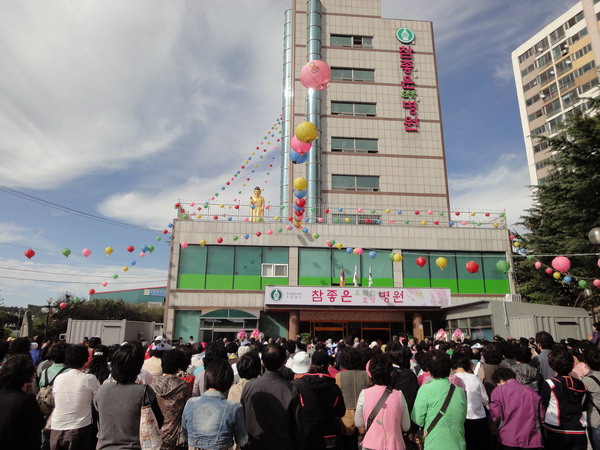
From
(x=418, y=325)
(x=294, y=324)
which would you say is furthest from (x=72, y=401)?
(x=418, y=325)

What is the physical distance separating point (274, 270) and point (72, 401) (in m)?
20.5

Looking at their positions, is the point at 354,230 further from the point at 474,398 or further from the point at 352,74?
the point at 474,398

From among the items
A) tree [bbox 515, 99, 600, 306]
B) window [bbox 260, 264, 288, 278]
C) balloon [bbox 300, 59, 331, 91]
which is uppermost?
balloon [bbox 300, 59, 331, 91]

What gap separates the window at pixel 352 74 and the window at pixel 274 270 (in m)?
16.7

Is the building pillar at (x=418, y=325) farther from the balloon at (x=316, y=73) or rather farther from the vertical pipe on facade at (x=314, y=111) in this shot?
the balloon at (x=316, y=73)

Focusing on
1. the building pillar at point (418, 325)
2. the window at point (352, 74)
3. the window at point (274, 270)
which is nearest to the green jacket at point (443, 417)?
the building pillar at point (418, 325)

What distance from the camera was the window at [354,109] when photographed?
3178cm

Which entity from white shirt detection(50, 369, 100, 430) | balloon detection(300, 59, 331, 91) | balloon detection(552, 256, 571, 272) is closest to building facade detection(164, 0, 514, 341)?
balloon detection(552, 256, 571, 272)

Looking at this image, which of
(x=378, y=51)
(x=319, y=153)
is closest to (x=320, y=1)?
(x=378, y=51)

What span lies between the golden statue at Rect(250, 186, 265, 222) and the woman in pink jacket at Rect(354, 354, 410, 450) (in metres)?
21.5

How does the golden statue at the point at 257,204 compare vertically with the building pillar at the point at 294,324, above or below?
above

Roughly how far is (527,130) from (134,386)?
66691 millimetres

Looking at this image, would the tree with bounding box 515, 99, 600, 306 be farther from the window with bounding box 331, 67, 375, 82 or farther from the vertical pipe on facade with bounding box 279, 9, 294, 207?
the vertical pipe on facade with bounding box 279, 9, 294, 207

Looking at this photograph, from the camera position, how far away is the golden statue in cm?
2552
